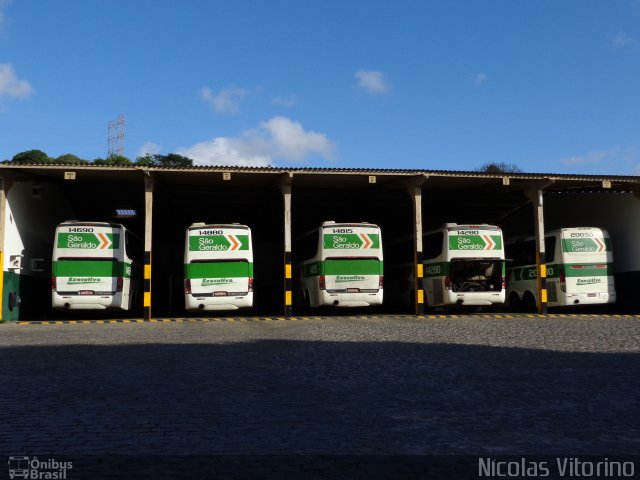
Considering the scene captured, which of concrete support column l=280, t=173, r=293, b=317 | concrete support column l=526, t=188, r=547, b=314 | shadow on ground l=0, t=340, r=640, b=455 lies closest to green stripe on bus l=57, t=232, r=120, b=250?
concrete support column l=280, t=173, r=293, b=317

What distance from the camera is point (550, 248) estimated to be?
24375 millimetres

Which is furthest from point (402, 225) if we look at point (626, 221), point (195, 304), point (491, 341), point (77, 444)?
point (77, 444)

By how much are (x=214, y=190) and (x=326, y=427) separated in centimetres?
2112

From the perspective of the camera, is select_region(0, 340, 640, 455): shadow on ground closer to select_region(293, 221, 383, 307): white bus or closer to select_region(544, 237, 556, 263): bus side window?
select_region(293, 221, 383, 307): white bus

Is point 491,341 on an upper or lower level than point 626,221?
lower

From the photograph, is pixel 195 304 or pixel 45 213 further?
pixel 45 213

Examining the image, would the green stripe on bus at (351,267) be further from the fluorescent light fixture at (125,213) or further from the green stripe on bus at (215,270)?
the fluorescent light fixture at (125,213)

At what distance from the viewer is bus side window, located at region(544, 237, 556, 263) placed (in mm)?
24125

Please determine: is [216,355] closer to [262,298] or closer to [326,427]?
[326,427]

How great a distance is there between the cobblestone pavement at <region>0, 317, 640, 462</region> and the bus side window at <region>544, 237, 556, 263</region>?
32.3 ft

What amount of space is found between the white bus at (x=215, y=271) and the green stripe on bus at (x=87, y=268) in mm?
2390

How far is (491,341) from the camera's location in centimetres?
1388

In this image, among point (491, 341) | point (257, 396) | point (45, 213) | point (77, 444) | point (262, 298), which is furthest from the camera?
point (262, 298)

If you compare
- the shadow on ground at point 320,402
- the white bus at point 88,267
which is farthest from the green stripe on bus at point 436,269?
the shadow on ground at point 320,402
